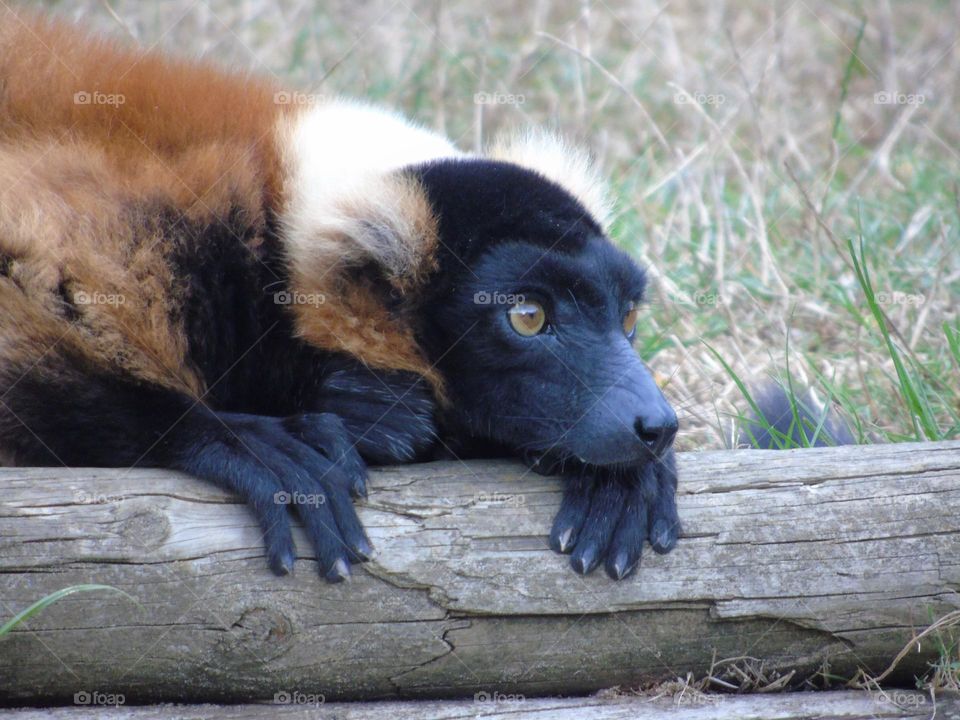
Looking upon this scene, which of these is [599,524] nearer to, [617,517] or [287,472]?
[617,517]

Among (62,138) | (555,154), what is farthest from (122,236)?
(555,154)

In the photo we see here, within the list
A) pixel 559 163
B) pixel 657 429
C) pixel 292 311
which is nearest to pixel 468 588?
pixel 657 429

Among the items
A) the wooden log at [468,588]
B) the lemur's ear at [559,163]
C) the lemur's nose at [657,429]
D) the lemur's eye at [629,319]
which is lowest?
the wooden log at [468,588]

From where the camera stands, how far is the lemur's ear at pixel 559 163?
4.39 meters

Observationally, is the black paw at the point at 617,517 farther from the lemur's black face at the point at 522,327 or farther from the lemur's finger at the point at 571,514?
the lemur's black face at the point at 522,327

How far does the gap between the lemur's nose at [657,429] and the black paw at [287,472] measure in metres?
0.88

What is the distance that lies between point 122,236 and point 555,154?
1.89 metres

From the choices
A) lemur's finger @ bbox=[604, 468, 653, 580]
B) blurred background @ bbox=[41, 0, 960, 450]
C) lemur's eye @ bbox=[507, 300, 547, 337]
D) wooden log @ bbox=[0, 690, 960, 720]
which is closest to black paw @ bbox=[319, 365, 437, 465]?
lemur's eye @ bbox=[507, 300, 547, 337]

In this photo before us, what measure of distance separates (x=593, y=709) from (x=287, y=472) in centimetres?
116

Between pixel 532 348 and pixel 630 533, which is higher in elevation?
pixel 532 348

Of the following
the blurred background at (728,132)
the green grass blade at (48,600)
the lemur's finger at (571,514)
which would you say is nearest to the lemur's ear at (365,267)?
the lemur's finger at (571,514)

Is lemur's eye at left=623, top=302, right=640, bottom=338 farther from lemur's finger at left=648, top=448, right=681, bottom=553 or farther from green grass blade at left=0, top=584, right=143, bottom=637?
green grass blade at left=0, top=584, right=143, bottom=637

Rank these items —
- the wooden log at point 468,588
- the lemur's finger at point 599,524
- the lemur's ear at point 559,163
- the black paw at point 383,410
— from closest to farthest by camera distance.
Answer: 1. the wooden log at point 468,588
2. the lemur's finger at point 599,524
3. the black paw at point 383,410
4. the lemur's ear at point 559,163

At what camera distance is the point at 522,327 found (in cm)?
361
